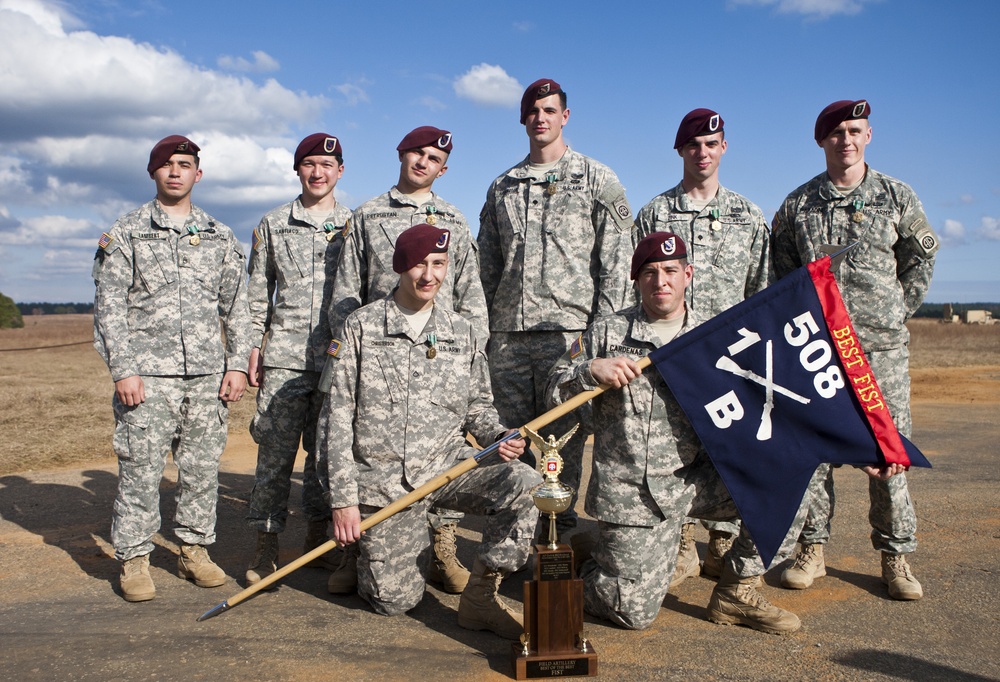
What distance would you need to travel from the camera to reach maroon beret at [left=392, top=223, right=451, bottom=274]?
430cm

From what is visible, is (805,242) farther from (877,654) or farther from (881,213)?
(877,654)

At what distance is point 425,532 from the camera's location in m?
4.62

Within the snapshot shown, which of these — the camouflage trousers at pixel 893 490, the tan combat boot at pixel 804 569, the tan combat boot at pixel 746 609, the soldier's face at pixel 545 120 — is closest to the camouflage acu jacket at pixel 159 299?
the soldier's face at pixel 545 120

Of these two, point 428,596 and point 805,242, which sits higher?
point 805,242

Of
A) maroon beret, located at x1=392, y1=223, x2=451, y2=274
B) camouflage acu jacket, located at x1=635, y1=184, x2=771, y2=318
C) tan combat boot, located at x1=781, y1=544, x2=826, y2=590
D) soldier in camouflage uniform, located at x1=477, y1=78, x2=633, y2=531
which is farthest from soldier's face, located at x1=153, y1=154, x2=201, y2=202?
tan combat boot, located at x1=781, y1=544, x2=826, y2=590

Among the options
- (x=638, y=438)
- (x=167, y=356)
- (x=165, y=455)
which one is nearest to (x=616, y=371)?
(x=638, y=438)

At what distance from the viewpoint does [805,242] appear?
5.03 meters

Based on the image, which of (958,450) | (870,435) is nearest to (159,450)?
(870,435)

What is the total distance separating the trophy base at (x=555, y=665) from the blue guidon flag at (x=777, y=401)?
1110 millimetres

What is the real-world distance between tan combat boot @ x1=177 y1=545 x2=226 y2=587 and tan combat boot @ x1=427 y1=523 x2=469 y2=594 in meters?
1.28

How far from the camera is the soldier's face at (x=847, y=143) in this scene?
190 inches

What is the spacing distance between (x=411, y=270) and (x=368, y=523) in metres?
1.35

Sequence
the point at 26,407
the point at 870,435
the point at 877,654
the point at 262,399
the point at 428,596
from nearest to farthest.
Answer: the point at 877,654 < the point at 870,435 < the point at 428,596 < the point at 262,399 < the point at 26,407

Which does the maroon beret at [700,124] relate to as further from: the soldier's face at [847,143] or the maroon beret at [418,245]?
the maroon beret at [418,245]
